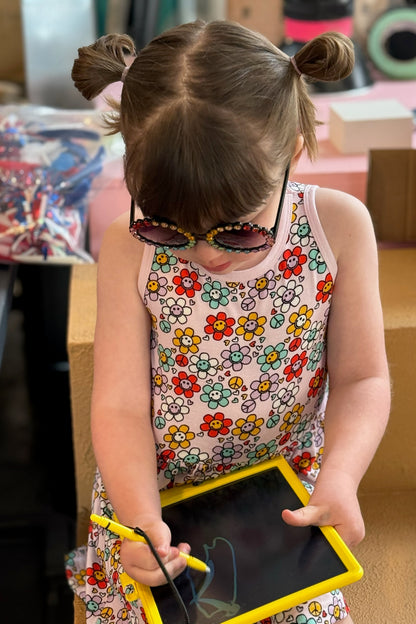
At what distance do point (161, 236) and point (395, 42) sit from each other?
1450mm

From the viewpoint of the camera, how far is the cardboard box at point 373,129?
1541mm

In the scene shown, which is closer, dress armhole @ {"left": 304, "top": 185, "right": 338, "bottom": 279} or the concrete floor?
dress armhole @ {"left": 304, "top": 185, "right": 338, "bottom": 279}

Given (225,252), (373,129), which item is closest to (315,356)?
(225,252)

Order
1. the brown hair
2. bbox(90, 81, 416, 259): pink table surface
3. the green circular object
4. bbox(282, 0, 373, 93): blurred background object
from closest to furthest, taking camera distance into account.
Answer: the brown hair, bbox(90, 81, 416, 259): pink table surface, bbox(282, 0, 373, 93): blurred background object, the green circular object

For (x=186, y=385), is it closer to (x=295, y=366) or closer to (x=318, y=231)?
(x=295, y=366)

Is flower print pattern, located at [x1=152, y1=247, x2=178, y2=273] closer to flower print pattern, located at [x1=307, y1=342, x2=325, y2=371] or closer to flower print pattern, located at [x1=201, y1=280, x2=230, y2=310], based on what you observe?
flower print pattern, located at [x1=201, y1=280, x2=230, y2=310]

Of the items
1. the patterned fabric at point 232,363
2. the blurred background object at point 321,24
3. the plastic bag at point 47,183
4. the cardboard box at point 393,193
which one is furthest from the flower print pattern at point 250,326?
the blurred background object at point 321,24

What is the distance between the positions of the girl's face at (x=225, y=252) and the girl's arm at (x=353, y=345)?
135 millimetres

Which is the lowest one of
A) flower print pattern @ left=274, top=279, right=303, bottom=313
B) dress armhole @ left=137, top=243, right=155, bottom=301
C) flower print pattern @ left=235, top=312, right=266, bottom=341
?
flower print pattern @ left=235, top=312, right=266, bottom=341

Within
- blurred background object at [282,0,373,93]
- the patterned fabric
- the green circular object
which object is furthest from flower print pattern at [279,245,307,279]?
the green circular object

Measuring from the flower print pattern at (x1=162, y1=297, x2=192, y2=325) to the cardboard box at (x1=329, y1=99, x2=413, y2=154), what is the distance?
728mm

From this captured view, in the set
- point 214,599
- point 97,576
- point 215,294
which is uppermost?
point 215,294

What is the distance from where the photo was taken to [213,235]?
76 cm

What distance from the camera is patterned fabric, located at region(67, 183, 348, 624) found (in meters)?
0.94
